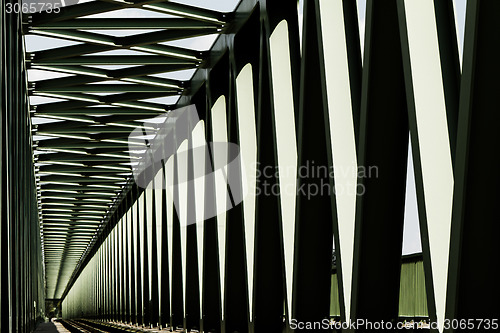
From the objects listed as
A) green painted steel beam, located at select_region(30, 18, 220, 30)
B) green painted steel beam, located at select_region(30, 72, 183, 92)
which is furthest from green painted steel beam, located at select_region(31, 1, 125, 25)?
green painted steel beam, located at select_region(30, 72, 183, 92)

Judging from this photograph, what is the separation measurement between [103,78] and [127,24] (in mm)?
3182

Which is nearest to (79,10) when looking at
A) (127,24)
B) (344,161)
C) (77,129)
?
(127,24)

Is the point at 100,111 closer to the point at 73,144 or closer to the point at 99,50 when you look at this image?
the point at 73,144

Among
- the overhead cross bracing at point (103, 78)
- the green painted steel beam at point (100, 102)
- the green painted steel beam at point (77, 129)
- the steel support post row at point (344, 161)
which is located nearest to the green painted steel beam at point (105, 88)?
the overhead cross bracing at point (103, 78)

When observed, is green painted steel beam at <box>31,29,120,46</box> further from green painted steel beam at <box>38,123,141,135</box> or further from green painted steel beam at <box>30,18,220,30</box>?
green painted steel beam at <box>38,123,141,135</box>

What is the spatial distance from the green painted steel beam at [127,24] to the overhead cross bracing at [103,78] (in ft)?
0.06

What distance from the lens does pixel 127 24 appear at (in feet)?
41.9

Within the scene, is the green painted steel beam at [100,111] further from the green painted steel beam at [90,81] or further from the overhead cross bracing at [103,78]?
the green painted steel beam at [90,81]

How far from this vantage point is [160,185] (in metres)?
23.4

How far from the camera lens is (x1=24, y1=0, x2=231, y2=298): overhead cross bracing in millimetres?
12789

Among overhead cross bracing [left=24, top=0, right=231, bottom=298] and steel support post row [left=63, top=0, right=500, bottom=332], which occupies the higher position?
overhead cross bracing [left=24, top=0, right=231, bottom=298]

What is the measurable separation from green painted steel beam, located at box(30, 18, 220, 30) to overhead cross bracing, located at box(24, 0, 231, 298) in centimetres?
2

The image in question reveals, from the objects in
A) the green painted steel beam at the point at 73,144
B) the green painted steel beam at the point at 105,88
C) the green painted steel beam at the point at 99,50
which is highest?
the green painted steel beam at the point at 99,50

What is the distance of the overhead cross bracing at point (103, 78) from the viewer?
12.8 metres
